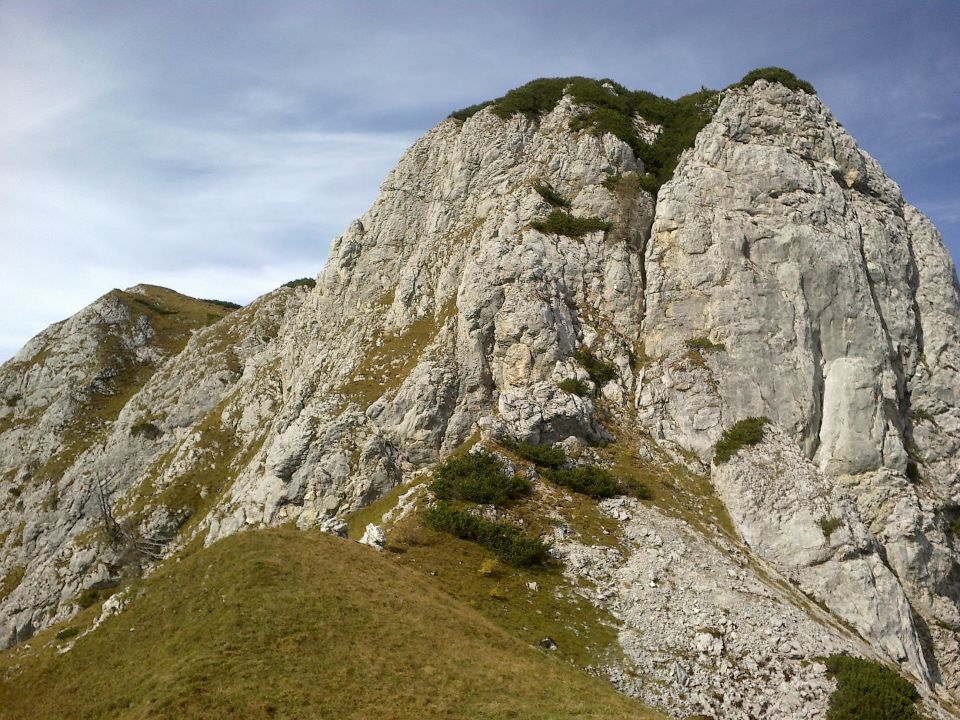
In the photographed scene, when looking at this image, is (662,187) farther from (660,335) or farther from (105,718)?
(105,718)

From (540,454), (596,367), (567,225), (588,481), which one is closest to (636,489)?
(588,481)

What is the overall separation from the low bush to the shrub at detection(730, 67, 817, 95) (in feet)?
146

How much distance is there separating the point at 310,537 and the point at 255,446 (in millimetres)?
41122

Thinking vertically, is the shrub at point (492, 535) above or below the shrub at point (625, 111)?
below

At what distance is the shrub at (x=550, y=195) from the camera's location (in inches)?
2211

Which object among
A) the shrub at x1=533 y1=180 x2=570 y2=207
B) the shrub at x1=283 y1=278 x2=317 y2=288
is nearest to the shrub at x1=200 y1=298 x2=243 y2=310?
the shrub at x1=283 y1=278 x2=317 y2=288

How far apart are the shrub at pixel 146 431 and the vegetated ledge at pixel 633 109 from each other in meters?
55.3

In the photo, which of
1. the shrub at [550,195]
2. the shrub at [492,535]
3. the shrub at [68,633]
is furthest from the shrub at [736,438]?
the shrub at [68,633]

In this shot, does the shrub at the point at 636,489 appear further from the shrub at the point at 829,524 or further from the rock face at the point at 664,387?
the shrub at the point at 829,524

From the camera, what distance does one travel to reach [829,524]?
36031mm

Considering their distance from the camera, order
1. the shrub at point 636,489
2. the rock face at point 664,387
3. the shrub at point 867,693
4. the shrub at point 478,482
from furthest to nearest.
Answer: the shrub at point 636,489 < the shrub at point 478,482 < the rock face at point 664,387 < the shrub at point 867,693

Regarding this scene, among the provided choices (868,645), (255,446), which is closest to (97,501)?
(255,446)

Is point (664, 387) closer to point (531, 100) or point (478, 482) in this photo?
point (478, 482)

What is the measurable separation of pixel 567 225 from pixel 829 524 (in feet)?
102
